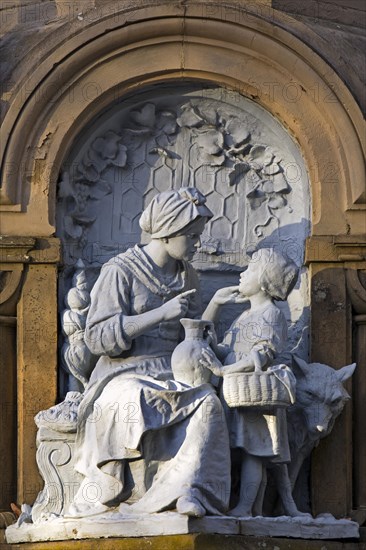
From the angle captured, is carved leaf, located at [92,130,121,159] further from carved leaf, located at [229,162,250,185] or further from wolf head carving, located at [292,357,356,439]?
wolf head carving, located at [292,357,356,439]

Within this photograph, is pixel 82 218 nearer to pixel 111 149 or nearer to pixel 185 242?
pixel 111 149

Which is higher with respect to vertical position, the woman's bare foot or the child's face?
the child's face

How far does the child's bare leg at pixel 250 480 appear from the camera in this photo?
59.8ft

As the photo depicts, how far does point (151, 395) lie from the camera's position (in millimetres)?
18047

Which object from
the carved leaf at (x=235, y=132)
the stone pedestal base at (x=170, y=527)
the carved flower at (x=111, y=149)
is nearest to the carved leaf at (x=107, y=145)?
the carved flower at (x=111, y=149)

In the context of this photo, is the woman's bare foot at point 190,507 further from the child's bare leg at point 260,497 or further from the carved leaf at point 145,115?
the carved leaf at point 145,115

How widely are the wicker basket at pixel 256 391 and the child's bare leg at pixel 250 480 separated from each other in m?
0.35

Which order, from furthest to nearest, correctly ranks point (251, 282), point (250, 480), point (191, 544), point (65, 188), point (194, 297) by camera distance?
point (65, 188)
point (194, 297)
point (251, 282)
point (250, 480)
point (191, 544)

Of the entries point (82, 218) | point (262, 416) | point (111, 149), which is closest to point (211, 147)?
point (111, 149)

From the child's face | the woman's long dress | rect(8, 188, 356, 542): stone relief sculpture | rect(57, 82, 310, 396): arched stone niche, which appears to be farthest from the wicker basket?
rect(57, 82, 310, 396): arched stone niche

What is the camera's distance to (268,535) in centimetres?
1802

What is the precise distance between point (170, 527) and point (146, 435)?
1.90 feet

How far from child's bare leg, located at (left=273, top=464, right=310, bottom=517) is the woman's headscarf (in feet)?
4.67

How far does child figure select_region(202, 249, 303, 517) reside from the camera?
18.2m
